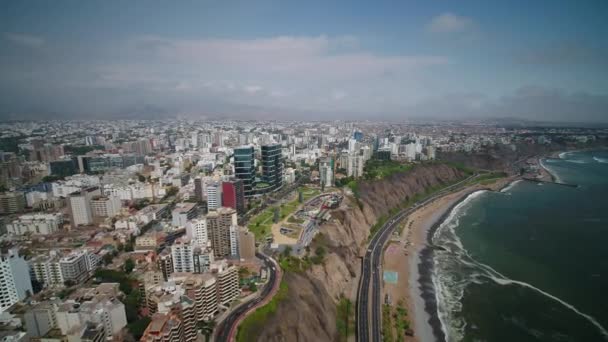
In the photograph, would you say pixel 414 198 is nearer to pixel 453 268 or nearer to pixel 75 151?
pixel 453 268

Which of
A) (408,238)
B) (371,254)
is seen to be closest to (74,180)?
(371,254)

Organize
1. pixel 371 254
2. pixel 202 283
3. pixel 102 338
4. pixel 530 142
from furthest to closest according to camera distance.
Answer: pixel 530 142
pixel 371 254
pixel 202 283
pixel 102 338

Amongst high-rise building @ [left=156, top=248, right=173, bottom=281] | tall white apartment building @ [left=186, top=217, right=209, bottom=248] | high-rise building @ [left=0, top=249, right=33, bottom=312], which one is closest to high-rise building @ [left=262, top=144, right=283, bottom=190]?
tall white apartment building @ [left=186, top=217, right=209, bottom=248]

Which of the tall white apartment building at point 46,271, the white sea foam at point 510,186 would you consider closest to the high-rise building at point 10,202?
the tall white apartment building at point 46,271

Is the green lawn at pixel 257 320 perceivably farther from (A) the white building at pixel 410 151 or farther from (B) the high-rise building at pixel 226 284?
(A) the white building at pixel 410 151

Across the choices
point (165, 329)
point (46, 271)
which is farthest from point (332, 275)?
point (46, 271)

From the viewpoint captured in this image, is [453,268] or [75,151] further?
[75,151]
